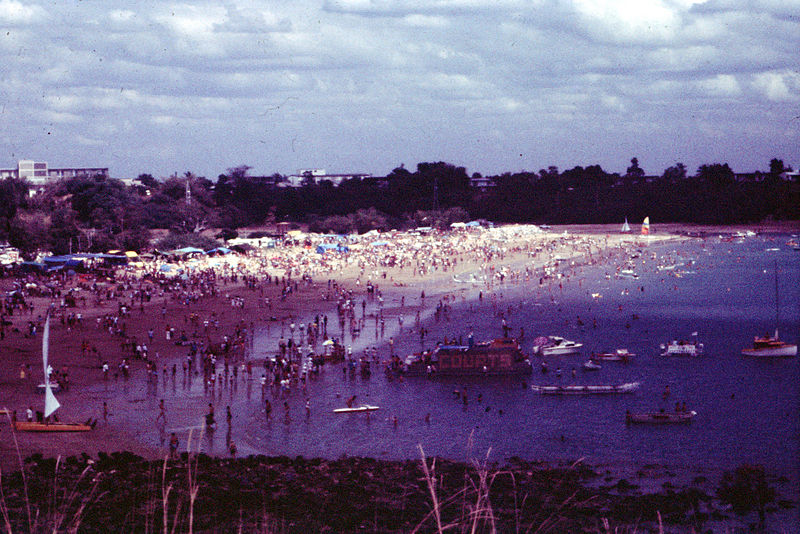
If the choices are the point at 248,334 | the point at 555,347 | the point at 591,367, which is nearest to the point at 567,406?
the point at 591,367

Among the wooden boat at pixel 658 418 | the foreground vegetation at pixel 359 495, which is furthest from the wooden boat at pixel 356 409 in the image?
the wooden boat at pixel 658 418

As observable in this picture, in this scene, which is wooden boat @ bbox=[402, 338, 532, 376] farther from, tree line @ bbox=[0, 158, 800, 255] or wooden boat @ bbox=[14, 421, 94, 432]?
tree line @ bbox=[0, 158, 800, 255]

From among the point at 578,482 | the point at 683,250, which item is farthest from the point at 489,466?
the point at 683,250

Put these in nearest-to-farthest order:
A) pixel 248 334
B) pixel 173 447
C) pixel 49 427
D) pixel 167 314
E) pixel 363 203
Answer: pixel 173 447, pixel 49 427, pixel 248 334, pixel 167 314, pixel 363 203

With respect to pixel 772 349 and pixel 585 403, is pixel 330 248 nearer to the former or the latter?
pixel 772 349

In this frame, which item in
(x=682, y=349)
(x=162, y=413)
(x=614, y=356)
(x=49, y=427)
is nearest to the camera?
(x=49, y=427)

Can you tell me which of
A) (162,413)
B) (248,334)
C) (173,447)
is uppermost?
(248,334)

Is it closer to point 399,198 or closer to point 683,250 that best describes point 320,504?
point 683,250

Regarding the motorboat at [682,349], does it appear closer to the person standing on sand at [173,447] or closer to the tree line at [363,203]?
the person standing on sand at [173,447]
